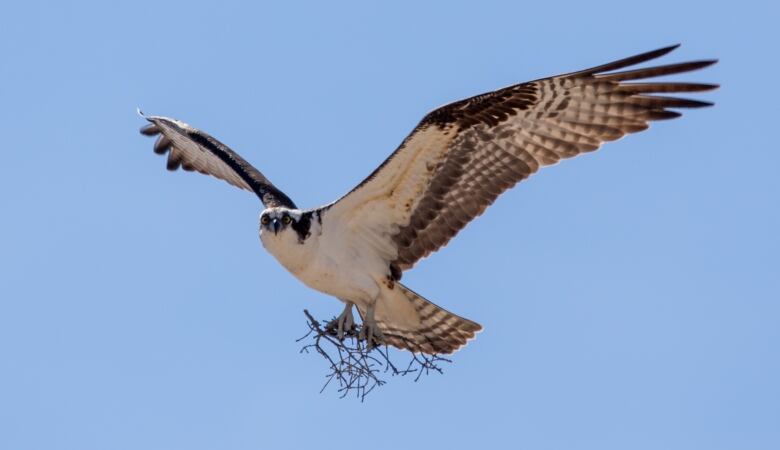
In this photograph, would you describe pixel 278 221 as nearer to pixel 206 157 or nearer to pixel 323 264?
pixel 323 264

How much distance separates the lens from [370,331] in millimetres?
10102

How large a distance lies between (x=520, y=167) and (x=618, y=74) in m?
0.96

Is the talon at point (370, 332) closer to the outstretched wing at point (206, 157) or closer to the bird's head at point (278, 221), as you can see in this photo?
the bird's head at point (278, 221)

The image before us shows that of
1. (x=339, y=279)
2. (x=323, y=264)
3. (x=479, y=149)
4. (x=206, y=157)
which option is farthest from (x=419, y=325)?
(x=206, y=157)

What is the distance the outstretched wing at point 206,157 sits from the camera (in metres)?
10.9

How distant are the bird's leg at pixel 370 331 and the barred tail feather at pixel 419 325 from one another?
0.92ft

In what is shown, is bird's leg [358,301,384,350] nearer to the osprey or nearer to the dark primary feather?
the osprey

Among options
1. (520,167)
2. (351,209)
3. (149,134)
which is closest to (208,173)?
(149,134)

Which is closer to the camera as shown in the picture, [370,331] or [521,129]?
[521,129]

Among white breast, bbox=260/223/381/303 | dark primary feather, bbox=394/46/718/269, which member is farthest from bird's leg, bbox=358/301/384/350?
dark primary feather, bbox=394/46/718/269

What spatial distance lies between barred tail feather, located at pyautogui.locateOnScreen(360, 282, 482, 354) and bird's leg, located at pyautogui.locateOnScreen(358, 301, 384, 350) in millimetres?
280

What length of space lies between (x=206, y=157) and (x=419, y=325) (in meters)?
2.99

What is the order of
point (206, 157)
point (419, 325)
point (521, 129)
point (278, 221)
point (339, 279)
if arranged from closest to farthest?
point (278, 221)
point (521, 129)
point (339, 279)
point (419, 325)
point (206, 157)

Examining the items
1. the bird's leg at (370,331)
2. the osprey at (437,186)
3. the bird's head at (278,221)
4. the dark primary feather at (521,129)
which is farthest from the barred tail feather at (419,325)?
the bird's head at (278,221)
